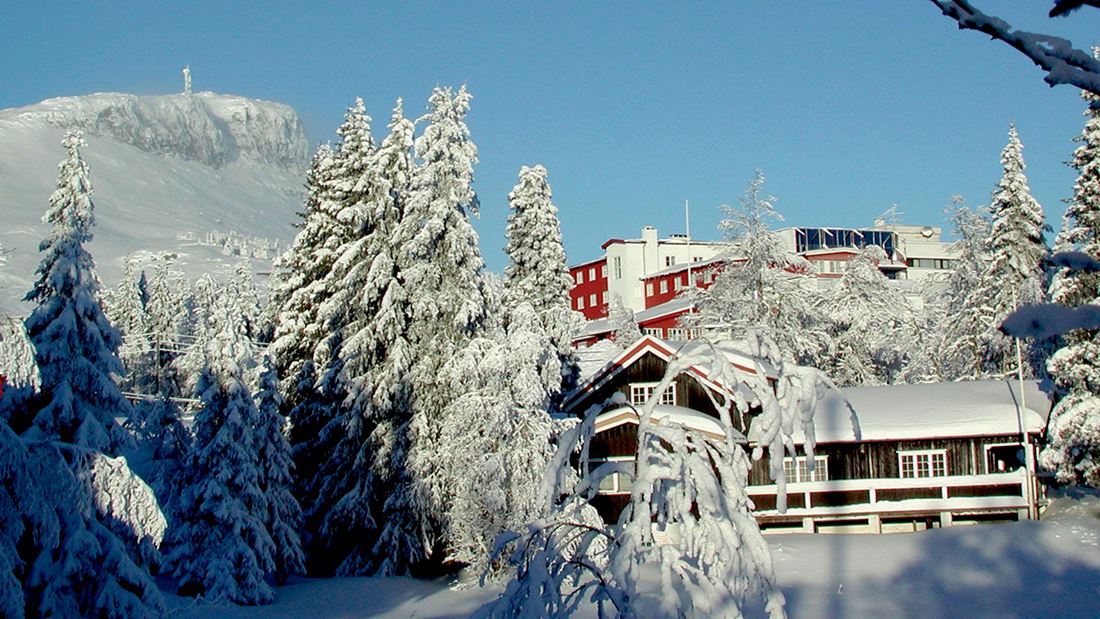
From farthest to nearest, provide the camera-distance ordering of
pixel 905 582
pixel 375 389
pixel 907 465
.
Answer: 1. pixel 907 465
2. pixel 375 389
3. pixel 905 582

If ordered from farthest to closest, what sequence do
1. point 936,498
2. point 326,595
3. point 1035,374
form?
point 1035,374, point 936,498, point 326,595

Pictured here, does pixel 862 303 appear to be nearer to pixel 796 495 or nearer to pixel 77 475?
pixel 796 495

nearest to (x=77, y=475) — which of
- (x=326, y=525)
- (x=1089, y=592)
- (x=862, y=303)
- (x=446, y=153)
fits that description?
(x=326, y=525)

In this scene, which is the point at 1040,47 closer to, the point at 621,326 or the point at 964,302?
the point at 964,302

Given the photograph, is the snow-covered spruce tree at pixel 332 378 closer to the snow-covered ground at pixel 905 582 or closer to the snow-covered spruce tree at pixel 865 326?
the snow-covered ground at pixel 905 582

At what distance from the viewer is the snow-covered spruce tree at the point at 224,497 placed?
29.3m

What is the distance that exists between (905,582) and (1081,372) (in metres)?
10.2

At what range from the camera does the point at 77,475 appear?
1783 centimetres

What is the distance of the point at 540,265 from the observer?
44656mm

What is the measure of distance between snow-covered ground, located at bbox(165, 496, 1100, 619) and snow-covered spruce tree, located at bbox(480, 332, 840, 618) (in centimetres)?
1771

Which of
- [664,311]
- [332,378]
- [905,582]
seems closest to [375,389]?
[332,378]

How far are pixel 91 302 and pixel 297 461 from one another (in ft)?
53.0

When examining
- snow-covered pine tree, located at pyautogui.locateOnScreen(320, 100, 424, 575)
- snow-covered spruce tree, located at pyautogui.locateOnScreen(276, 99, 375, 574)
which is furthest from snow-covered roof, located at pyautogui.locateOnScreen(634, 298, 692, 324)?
snow-covered pine tree, located at pyautogui.locateOnScreen(320, 100, 424, 575)

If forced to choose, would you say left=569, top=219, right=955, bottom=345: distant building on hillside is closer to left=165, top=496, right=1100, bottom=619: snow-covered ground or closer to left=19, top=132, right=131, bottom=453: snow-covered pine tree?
left=165, top=496, right=1100, bottom=619: snow-covered ground
